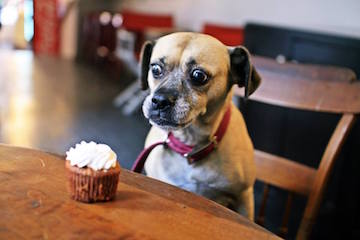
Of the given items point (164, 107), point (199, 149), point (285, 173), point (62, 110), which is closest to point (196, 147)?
point (199, 149)

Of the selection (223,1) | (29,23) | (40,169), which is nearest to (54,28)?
(29,23)

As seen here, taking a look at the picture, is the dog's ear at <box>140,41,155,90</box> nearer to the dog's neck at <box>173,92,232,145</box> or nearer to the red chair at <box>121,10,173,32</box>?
the dog's neck at <box>173,92,232,145</box>

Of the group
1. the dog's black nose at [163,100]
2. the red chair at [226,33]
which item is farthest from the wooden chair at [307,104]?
the red chair at [226,33]

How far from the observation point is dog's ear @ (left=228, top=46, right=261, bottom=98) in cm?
132

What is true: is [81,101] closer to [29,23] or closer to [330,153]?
[29,23]

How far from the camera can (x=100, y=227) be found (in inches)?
28.8

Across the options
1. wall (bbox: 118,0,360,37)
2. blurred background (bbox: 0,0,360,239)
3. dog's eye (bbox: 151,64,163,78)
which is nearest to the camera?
dog's eye (bbox: 151,64,163,78)

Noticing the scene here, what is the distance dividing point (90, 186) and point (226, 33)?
3.32 meters

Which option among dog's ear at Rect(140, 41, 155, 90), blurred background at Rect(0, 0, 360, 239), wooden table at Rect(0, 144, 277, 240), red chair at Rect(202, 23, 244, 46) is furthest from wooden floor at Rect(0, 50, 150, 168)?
wooden table at Rect(0, 144, 277, 240)

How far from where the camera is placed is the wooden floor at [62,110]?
125 inches

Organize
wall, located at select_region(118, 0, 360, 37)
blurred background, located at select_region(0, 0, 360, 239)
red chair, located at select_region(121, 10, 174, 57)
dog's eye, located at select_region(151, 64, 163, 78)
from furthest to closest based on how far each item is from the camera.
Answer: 1. red chair, located at select_region(121, 10, 174, 57)
2. wall, located at select_region(118, 0, 360, 37)
3. blurred background, located at select_region(0, 0, 360, 239)
4. dog's eye, located at select_region(151, 64, 163, 78)

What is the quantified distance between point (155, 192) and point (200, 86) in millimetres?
499

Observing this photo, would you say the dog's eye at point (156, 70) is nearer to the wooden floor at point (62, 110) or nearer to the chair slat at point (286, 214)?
the chair slat at point (286, 214)

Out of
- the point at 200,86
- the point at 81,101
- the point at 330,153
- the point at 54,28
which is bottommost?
the point at 81,101
